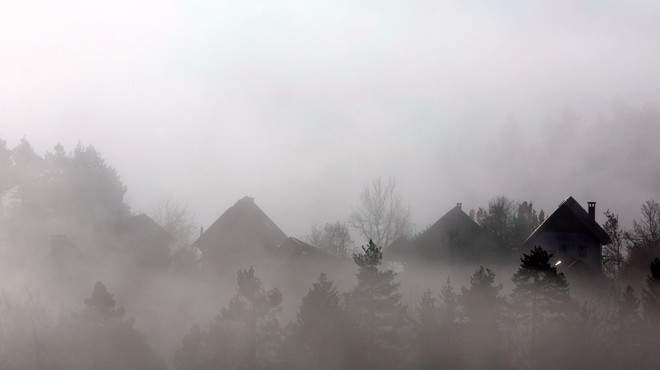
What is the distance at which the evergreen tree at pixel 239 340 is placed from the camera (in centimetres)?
3778

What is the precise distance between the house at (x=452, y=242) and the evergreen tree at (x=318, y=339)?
21.5 m

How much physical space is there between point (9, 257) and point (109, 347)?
29.7 m

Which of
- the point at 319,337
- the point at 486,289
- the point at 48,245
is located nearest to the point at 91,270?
the point at 48,245

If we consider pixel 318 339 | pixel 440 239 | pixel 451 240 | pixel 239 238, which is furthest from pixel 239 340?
pixel 440 239

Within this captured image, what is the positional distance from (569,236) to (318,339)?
30796 mm

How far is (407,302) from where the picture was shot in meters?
46.2

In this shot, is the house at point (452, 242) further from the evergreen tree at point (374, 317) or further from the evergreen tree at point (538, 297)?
the evergreen tree at point (374, 317)

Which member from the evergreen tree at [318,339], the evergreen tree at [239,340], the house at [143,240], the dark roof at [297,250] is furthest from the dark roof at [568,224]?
the evergreen tree at [239,340]

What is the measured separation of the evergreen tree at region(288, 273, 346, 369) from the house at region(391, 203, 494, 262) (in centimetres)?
2150

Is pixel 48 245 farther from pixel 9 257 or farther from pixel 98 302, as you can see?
pixel 98 302

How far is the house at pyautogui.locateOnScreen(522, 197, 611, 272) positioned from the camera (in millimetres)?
63406

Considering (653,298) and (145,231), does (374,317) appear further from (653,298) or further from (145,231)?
(145,231)

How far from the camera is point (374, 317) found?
39.1m

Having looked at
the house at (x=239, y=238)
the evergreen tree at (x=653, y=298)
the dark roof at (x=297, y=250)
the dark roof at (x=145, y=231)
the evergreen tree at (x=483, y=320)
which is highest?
the dark roof at (x=145, y=231)
